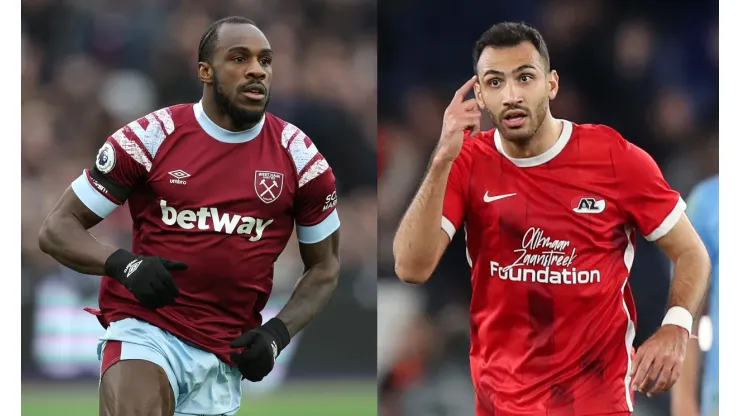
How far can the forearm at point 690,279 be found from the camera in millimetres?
3885

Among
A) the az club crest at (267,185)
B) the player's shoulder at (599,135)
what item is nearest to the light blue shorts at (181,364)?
the az club crest at (267,185)

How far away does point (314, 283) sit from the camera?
14.0ft

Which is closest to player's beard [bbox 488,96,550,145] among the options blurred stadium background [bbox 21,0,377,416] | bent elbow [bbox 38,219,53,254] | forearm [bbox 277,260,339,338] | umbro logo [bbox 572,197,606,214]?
umbro logo [bbox 572,197,606,214]

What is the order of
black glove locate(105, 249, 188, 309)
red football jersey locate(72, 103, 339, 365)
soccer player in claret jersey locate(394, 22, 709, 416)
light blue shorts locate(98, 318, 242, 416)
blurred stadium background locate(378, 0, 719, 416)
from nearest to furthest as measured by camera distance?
black glove locate(105, 249, 188, 309) < light blue shorts locate(98, 318, 242, 416) < soccer player in claret jersey locate(394, 22, 709, 416) < red football jersey locate(72, 103, 339, 365) < blurred stadium background locate(378, 0, 719, 416)

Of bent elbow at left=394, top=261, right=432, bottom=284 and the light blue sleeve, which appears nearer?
bent elbow at left=394, top=261, right=432, bottom=284

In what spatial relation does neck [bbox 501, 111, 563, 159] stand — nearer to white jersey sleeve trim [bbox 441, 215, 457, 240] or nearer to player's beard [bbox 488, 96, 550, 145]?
player's beard [bbox 488, 96, 550, 145]

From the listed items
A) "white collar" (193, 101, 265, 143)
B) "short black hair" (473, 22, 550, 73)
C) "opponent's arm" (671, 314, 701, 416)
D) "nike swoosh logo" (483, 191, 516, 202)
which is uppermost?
"short black hair" (473, 22, 550, 73)

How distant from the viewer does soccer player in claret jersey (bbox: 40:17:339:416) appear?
12.4ft

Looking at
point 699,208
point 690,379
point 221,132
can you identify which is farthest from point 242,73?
point 690,379

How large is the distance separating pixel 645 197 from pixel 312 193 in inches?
55.2

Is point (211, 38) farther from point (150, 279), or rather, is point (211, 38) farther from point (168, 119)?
point (150, 279)

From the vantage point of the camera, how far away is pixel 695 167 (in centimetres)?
568

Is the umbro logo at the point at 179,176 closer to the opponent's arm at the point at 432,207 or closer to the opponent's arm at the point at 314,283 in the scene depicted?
the opponent's arm at the point at 314,283

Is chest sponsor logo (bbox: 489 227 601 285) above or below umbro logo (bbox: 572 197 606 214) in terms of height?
below
